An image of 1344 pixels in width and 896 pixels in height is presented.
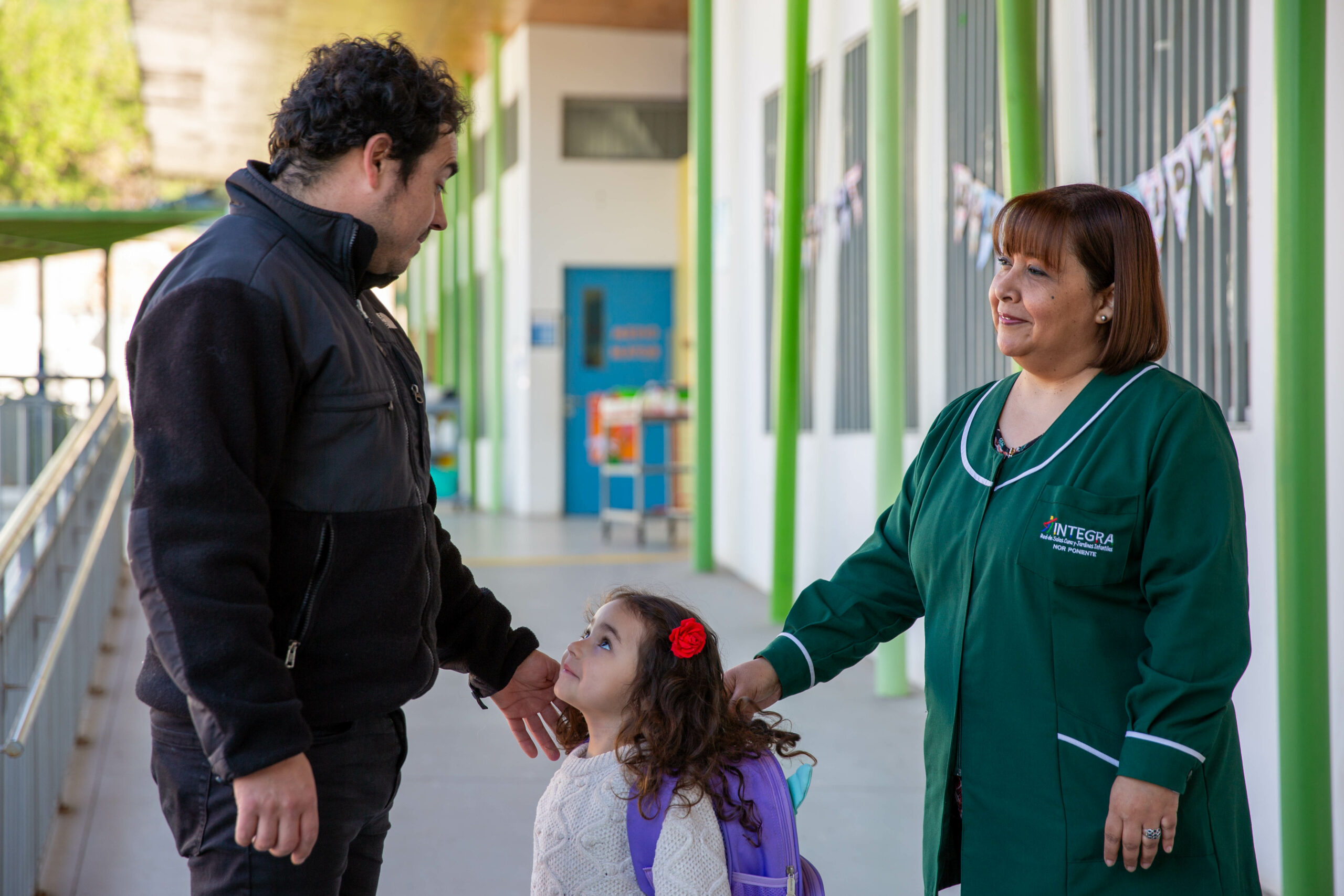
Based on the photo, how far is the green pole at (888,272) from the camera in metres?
4.65

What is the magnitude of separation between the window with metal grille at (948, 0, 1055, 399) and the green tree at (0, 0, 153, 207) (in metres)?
18.1

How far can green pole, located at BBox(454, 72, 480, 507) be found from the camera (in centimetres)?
1337

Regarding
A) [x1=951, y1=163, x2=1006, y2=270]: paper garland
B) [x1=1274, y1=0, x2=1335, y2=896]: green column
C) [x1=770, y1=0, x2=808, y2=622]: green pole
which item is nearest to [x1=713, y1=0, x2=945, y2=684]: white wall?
[x1=951, y1=163, x2=1006, y2=270]: paper garland

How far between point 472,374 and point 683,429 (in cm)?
274

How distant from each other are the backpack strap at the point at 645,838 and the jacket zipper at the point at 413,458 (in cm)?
36

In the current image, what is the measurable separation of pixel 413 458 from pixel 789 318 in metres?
4.31

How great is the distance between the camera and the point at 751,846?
5.67 ft

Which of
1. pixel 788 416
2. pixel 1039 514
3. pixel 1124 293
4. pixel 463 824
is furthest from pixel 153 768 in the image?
pixel 788 416

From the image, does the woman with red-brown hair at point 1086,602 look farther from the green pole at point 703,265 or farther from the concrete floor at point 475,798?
the green pole at point 703,265

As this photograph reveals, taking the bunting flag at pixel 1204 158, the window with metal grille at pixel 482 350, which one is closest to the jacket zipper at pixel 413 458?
the bunting flag at pixel 1204 158

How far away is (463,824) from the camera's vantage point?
3551mm

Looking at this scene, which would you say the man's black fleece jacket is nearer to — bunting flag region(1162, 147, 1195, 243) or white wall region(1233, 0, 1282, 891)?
white wall region(1233, 0, 1282, 891)

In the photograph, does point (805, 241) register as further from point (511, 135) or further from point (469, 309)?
point (469, 309)

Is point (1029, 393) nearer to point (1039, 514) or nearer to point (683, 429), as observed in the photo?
point (1039, 514)
